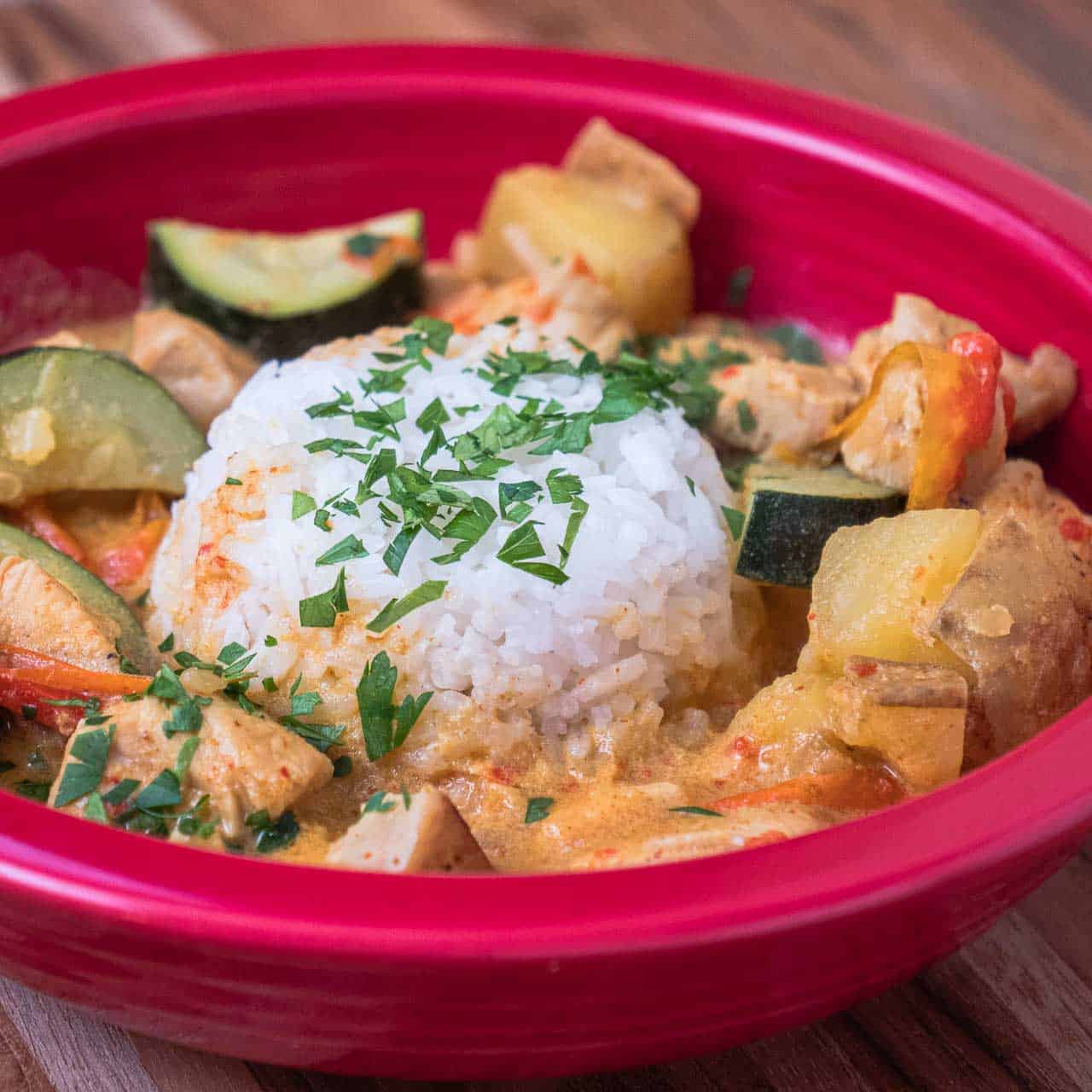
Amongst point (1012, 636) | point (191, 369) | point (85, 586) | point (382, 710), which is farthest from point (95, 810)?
point (1012, 636)

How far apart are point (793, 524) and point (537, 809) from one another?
752mm

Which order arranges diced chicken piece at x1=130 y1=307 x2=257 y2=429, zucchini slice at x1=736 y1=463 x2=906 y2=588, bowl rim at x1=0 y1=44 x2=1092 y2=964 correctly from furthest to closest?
diced chicken piece at x1=130 y1=307 x2=257 y2=429 < zucchini slice at x1=736 y1=463 x2=906 y2=588 < bowl rim at x1=0 y1=44 x2=1092 y2=964

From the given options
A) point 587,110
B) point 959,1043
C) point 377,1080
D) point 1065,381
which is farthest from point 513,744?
point 587,110

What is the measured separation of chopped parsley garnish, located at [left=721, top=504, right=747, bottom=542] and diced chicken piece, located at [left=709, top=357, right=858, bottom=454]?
24 centimetres

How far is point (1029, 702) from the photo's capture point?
2.30 metres

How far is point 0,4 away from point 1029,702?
3.92 m

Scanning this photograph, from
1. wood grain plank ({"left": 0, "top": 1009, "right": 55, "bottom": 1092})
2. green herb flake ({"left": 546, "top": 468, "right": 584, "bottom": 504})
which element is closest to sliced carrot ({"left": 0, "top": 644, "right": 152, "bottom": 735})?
wood grain plank ({"left": 0, "top": 1009, "right": 55, "bottom": 1092})

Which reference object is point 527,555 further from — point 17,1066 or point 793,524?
point 17,1066

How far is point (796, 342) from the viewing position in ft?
11.7

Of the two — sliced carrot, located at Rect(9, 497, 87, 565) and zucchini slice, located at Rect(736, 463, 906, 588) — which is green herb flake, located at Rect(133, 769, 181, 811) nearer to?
sliced carrot, located at Rect(9, 497, 87, 565)

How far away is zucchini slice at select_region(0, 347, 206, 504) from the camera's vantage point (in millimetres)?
2811

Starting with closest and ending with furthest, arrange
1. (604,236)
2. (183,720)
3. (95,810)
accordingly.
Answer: (95,810) < (183,720) < (604,236)

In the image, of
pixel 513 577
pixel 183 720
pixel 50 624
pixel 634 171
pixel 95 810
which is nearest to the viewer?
pixel 95 810

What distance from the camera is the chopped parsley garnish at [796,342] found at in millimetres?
3520
